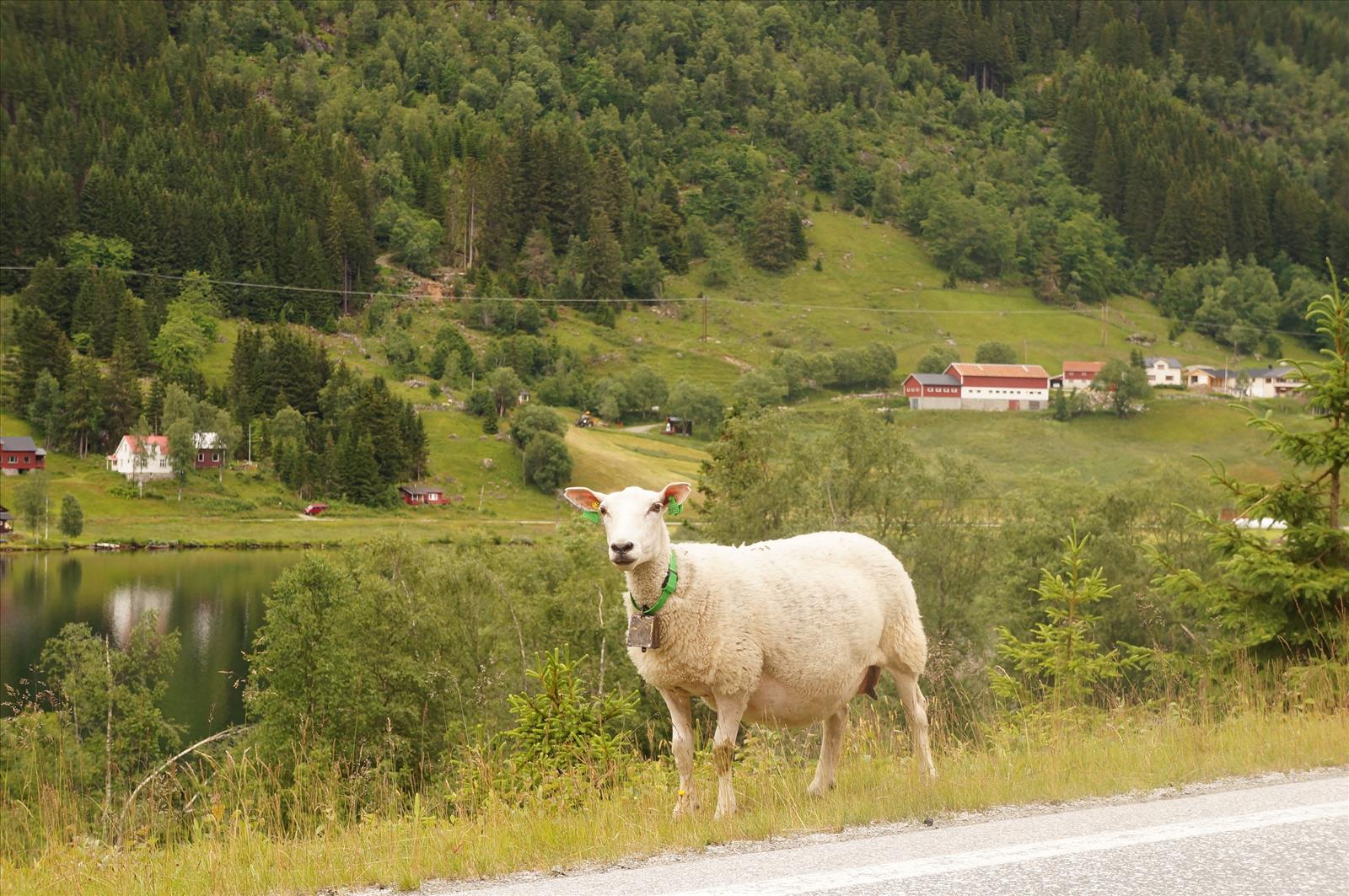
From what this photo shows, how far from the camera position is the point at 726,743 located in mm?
8805

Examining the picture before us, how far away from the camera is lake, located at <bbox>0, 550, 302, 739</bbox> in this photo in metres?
55.4

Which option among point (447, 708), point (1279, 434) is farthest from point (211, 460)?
point (1279, 434)

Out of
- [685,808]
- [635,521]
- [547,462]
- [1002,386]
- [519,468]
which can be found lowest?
[519,468]

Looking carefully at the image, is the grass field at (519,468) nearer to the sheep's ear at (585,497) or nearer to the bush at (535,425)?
the bush at (535,425)

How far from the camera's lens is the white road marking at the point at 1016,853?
5652mm

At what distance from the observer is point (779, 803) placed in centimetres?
888

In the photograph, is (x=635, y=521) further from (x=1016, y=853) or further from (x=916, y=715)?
(x=1016, y=853)

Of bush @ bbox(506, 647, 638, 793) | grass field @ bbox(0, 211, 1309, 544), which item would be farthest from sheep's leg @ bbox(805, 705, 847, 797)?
grass field @ bbox(0, 211, 1309, 544)

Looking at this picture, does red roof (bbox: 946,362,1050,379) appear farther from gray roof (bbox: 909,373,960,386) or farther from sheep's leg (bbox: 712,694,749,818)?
sheep's leg (bbox: 712,694,749,818)

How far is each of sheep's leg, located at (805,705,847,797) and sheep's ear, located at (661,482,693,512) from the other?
2288 millimetres

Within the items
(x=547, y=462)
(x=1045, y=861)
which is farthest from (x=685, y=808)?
(x=547, y=462)

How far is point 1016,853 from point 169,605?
80699mm

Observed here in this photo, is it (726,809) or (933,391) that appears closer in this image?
(726,809)

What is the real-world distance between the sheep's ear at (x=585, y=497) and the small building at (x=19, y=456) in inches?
5533
